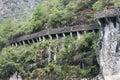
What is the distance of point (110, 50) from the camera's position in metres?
39.8

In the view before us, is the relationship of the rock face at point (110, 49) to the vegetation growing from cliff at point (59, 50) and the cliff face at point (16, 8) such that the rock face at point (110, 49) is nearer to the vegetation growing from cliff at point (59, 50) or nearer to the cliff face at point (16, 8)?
the vegetation growing from cliff at point (59, 50)

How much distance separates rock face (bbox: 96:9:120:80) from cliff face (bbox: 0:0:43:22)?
2779 inches

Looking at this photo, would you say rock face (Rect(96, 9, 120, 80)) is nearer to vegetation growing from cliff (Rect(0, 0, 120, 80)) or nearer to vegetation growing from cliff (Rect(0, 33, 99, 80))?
vegetation growing from cliff (Rect(0, 33, 99, 80))

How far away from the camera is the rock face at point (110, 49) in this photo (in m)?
39.1

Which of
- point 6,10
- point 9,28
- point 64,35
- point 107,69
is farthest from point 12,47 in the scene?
point 6,10

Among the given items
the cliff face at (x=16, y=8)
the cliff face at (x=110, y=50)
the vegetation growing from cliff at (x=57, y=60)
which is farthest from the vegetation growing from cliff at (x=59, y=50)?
the cliff face at (x=16, y=8)

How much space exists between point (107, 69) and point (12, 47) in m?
20.9

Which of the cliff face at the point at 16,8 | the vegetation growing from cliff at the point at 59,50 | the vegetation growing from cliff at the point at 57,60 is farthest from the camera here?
the cliff face at the point at 16,8

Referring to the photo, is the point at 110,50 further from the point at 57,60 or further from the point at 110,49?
the point at 57,60

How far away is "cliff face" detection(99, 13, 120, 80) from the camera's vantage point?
128ft

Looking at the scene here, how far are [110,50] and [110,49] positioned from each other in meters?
0.10

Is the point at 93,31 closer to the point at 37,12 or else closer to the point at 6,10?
the point at 37,12

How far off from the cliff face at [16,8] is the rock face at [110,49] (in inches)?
2779

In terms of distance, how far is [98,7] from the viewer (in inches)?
1853
